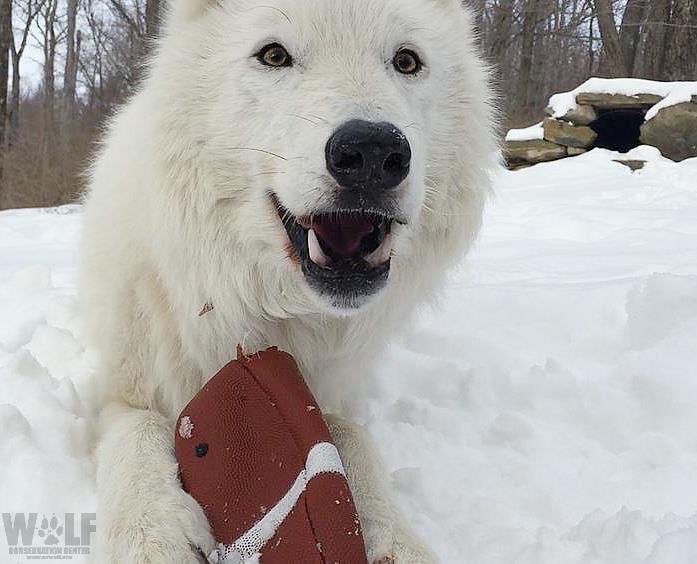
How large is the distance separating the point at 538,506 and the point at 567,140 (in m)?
9.14

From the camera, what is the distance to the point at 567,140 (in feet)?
33.3

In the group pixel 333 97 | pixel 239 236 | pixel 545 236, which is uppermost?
pixel 333 97

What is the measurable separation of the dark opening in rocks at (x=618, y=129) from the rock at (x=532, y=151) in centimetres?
67

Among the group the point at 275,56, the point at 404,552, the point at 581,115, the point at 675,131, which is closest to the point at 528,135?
the point at 581,115

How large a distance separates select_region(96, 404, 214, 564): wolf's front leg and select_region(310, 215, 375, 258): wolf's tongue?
723 millimetres

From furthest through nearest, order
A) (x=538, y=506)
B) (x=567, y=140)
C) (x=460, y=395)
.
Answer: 1. (x=567, y=140)
2. (x=460, y=395)
3. (x=538, y=506)

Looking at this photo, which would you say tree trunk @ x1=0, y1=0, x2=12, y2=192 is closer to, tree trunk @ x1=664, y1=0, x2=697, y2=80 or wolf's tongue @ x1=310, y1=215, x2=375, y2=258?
wolf's tongue @ x1=310, y1=215, x2=375, y2=258

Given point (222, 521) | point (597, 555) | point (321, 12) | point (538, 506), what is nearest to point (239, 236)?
point (321, 12)

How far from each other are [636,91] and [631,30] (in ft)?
36.1

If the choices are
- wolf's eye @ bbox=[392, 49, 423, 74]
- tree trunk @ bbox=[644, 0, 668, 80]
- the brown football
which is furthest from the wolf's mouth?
tree trunk @ bbox=[644, 0, 668, 80]

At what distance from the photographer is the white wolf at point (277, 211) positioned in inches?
65.3

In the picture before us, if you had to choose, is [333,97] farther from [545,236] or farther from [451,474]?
[545,236]

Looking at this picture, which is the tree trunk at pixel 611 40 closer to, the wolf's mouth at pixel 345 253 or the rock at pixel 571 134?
the rock at pixel 571 134

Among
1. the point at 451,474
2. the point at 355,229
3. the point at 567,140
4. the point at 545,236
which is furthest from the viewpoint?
the point at 567,140
